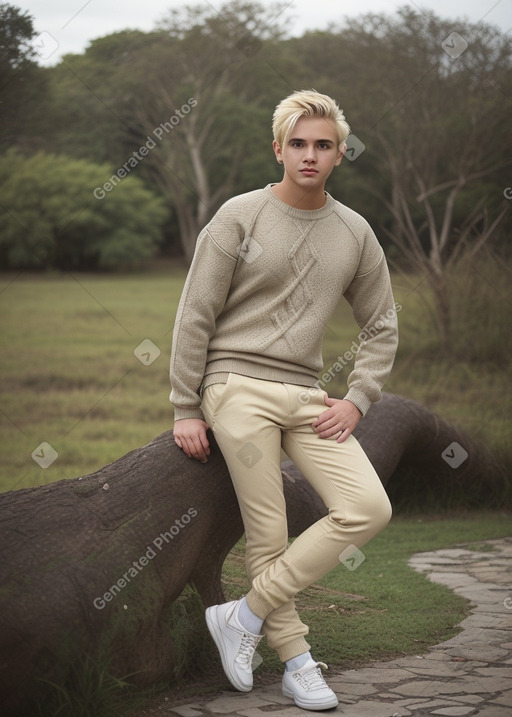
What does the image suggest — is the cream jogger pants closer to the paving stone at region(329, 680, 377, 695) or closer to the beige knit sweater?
the beige knit sweater

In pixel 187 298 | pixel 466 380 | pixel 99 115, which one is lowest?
pixel 466 380

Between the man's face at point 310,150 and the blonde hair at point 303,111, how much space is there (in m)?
0.02

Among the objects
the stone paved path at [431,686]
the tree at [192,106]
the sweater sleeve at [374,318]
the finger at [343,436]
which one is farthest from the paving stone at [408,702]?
the tree at [192,106]

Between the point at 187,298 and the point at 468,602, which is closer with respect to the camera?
the point at 187,298

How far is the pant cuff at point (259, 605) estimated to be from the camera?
2.74m

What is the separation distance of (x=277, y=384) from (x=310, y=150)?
2.31ft

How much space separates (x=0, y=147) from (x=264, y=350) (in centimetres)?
940

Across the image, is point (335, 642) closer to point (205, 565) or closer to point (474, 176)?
point (205, 565)

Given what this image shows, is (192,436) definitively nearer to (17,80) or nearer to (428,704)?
(428,704)

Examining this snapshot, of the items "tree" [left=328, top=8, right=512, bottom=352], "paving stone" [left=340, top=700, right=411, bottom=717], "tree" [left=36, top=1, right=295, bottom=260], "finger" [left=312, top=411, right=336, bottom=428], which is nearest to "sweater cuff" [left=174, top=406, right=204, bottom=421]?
"finger" [left=312, top=411, right=336, bottom=428]

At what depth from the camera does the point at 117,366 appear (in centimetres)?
1144

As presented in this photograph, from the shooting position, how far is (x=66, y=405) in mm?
10250

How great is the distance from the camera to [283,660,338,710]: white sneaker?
2654mm

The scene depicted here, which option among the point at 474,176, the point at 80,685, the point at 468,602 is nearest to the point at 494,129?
the point at 474,176
